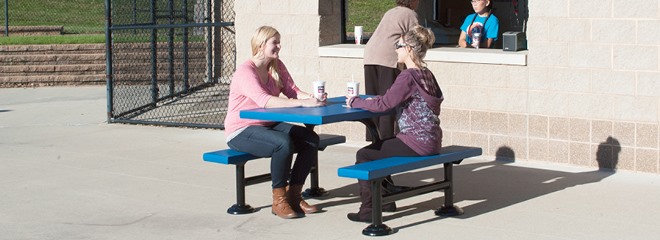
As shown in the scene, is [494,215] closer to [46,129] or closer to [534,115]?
[534,115]

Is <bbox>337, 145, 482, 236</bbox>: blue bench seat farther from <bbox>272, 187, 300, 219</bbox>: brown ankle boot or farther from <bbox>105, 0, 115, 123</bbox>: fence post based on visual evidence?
<bbox>105, 0, 115, 123</bbox>: fence post

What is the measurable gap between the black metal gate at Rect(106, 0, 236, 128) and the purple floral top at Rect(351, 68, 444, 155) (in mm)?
5078

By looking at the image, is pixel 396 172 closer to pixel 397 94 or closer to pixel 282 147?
pixel 397 94

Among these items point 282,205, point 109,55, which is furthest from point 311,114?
point 109,55

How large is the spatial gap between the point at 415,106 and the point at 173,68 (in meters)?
7.72

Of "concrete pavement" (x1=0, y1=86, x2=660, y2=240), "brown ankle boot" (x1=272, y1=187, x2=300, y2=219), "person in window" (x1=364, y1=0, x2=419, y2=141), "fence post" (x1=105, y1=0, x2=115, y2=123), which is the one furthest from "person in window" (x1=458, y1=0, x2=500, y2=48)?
"fence post" (x1=105, y1=0, x2=115, y2=123)

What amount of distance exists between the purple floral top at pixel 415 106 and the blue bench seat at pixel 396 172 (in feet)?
0.37

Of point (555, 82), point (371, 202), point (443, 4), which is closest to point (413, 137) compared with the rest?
point (371, 202)

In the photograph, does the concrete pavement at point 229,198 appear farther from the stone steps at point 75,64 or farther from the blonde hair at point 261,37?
the stone steps at point 75,64

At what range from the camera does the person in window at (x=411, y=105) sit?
7766mm

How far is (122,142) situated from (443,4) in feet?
19.2

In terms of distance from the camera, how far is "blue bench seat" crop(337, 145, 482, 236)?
7457mm

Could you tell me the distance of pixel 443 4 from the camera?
16188 millimetres

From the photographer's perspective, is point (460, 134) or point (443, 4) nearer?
point (460, 134)
